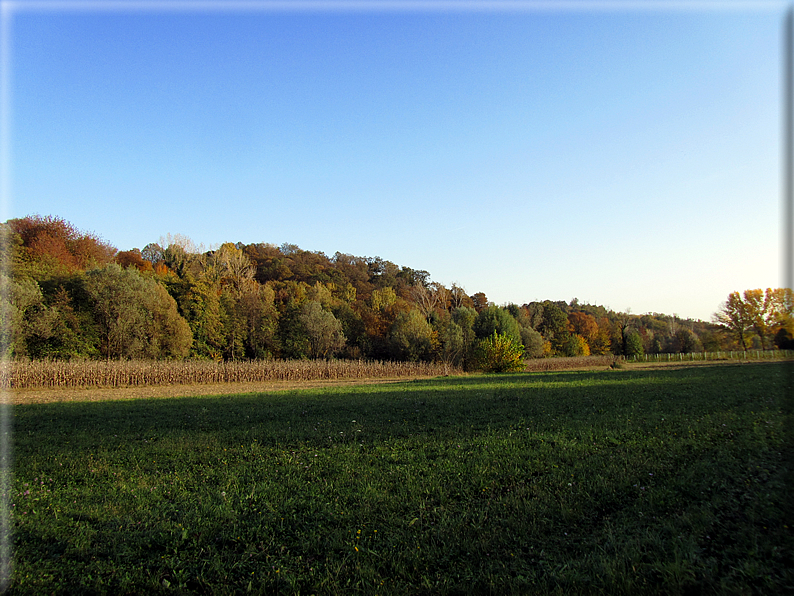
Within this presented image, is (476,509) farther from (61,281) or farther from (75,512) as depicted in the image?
(61,281)

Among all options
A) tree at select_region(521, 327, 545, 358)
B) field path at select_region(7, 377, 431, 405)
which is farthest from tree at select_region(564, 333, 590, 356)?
field path at select_region(7, 377, 431, 405)

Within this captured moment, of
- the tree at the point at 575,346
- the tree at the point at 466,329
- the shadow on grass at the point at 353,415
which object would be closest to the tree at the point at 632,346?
the tree at the point at 575,346

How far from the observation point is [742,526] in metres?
4.01

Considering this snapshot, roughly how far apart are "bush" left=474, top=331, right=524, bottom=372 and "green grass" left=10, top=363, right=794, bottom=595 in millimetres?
36241

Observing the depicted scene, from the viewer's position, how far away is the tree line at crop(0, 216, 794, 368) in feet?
118

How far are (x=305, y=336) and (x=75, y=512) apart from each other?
50.8 m

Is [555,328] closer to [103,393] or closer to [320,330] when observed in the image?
[320,330]

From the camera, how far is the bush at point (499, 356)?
149 feet

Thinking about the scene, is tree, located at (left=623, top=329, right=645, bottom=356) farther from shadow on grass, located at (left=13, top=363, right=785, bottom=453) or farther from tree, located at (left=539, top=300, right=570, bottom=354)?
shadow on grass, located at (left=13, top=363, right=785, bottom=453)

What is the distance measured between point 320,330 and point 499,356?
22.3 metres

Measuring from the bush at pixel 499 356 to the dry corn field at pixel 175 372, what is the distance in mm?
5354

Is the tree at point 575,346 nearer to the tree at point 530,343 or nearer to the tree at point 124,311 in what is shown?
the tree at point 530,343

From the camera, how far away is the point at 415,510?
5.01m

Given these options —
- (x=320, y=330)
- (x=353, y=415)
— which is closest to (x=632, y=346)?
(x=320, y=330)
